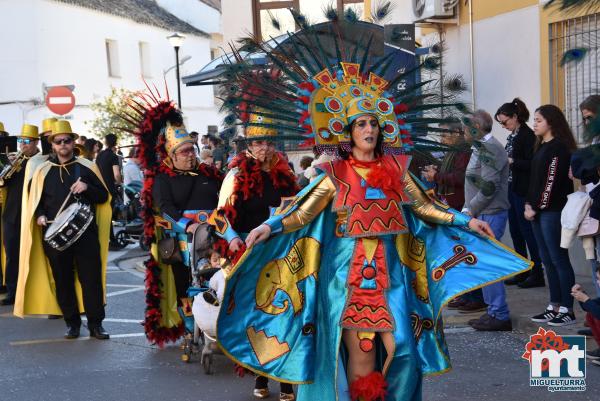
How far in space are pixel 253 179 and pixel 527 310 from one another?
3.23 meters

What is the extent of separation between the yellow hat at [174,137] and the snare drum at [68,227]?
1.27m

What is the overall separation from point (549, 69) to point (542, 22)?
558 millimetres

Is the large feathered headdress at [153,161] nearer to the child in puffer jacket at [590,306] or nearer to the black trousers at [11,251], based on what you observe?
the child in puffer jacket at [590,306]

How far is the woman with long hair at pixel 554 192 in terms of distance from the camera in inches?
317

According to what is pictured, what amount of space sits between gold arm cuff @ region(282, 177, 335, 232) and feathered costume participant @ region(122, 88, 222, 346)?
8.59 feet

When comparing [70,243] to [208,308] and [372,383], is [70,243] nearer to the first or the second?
[208,308]

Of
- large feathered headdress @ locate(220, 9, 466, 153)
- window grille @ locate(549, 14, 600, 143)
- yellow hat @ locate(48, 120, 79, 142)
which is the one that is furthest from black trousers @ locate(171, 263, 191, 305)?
window grille @ locate(549, 14, 600, 143)

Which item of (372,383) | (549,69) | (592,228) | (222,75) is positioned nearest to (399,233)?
(372,383)

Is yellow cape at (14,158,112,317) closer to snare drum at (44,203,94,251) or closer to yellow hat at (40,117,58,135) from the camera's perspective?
yellow hat at (40,117,58,135)

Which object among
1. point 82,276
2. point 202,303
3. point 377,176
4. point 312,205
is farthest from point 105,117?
point 377,176

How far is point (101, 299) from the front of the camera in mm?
8891

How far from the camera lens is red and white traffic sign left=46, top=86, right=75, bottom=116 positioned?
23547 mm

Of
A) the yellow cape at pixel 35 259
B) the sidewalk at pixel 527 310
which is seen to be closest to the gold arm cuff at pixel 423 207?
the sidewalk at pixel 527 310

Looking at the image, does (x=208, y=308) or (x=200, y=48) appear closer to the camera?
(x=208, y=308)
